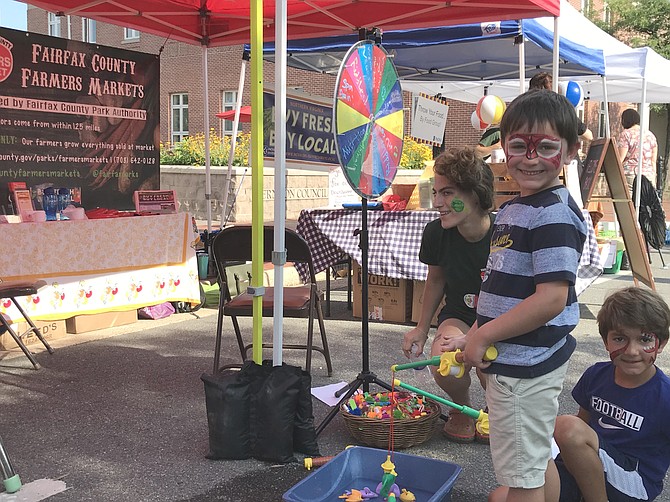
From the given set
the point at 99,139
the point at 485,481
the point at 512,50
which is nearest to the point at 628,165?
the point at 512,50

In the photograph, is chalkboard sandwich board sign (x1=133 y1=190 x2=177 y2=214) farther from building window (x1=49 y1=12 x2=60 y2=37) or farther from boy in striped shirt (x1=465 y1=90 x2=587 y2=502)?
building window (x1=49 y1=12 x2=60 y2=37)

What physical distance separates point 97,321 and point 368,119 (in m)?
3.33

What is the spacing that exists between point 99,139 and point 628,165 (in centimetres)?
710

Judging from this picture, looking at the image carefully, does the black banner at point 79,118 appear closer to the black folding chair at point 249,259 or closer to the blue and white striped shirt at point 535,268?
the black folding chair at point 249,259

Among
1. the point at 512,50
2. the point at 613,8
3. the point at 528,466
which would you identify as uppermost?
the point at 613,8

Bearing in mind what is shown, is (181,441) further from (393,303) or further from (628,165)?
(628,165)

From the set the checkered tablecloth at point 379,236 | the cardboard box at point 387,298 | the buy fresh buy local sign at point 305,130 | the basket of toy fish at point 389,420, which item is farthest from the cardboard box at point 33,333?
the basket of toy fish at point 389,420

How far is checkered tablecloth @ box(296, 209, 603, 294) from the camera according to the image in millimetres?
6051

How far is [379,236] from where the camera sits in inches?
243

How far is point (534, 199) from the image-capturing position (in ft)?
7.24

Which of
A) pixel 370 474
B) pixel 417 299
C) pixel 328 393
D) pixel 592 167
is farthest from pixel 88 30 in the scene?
pixel 370 474

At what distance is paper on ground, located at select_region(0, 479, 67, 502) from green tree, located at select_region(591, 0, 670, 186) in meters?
21.5

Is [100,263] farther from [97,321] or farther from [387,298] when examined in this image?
[387,298]

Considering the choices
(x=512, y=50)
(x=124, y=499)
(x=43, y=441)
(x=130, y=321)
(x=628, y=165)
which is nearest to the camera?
(x=124, y=499)
